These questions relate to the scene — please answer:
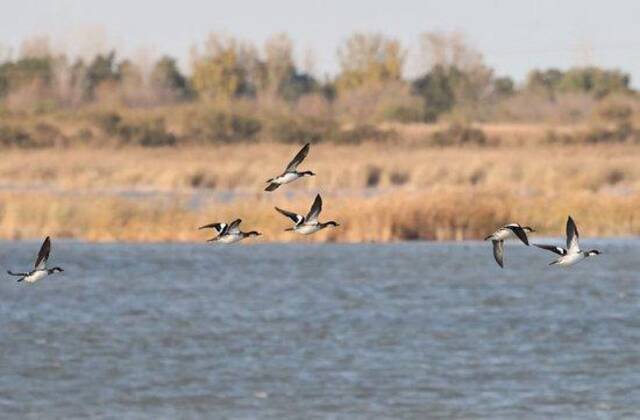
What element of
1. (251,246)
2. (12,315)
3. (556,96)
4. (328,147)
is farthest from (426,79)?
(12,315)

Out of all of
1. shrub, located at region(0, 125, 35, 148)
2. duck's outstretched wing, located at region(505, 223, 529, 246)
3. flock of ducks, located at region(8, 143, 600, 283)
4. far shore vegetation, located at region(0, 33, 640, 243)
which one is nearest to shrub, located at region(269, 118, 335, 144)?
far shore vegetation, located at region(0, 33, 640, 243)

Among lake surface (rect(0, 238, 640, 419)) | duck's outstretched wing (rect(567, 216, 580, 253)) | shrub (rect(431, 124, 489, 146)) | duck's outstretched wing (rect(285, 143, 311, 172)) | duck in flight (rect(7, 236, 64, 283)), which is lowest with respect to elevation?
lake surface (rect(0, 238, 640, 419))

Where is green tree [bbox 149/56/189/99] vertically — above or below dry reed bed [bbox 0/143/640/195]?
above

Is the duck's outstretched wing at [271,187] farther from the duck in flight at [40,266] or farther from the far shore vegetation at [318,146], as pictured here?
the far shore vegetation at [318,146]

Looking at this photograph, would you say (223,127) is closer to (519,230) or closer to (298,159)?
(298,159)

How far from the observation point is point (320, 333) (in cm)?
3014

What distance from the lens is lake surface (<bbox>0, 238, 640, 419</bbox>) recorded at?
2303cm

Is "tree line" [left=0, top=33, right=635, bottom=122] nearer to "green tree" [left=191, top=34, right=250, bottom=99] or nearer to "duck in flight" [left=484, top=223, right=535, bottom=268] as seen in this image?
"green tree" [left=191, top=34, right=250, bottom=99]

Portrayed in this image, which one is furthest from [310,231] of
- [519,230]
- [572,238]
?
[572,238]

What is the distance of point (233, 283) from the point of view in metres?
39.0

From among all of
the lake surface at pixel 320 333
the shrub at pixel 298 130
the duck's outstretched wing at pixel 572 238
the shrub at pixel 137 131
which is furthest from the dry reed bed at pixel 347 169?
the duck's outstretched wing at pixel 572 238

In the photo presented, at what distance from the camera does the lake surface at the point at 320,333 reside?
23.0 metres

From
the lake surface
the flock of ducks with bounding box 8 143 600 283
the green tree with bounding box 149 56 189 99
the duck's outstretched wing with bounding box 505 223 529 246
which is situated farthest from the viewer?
the green tree with bounding box 149 56 189 99

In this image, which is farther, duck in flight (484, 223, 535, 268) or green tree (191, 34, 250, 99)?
green tree (191, 34, 250, 99)
